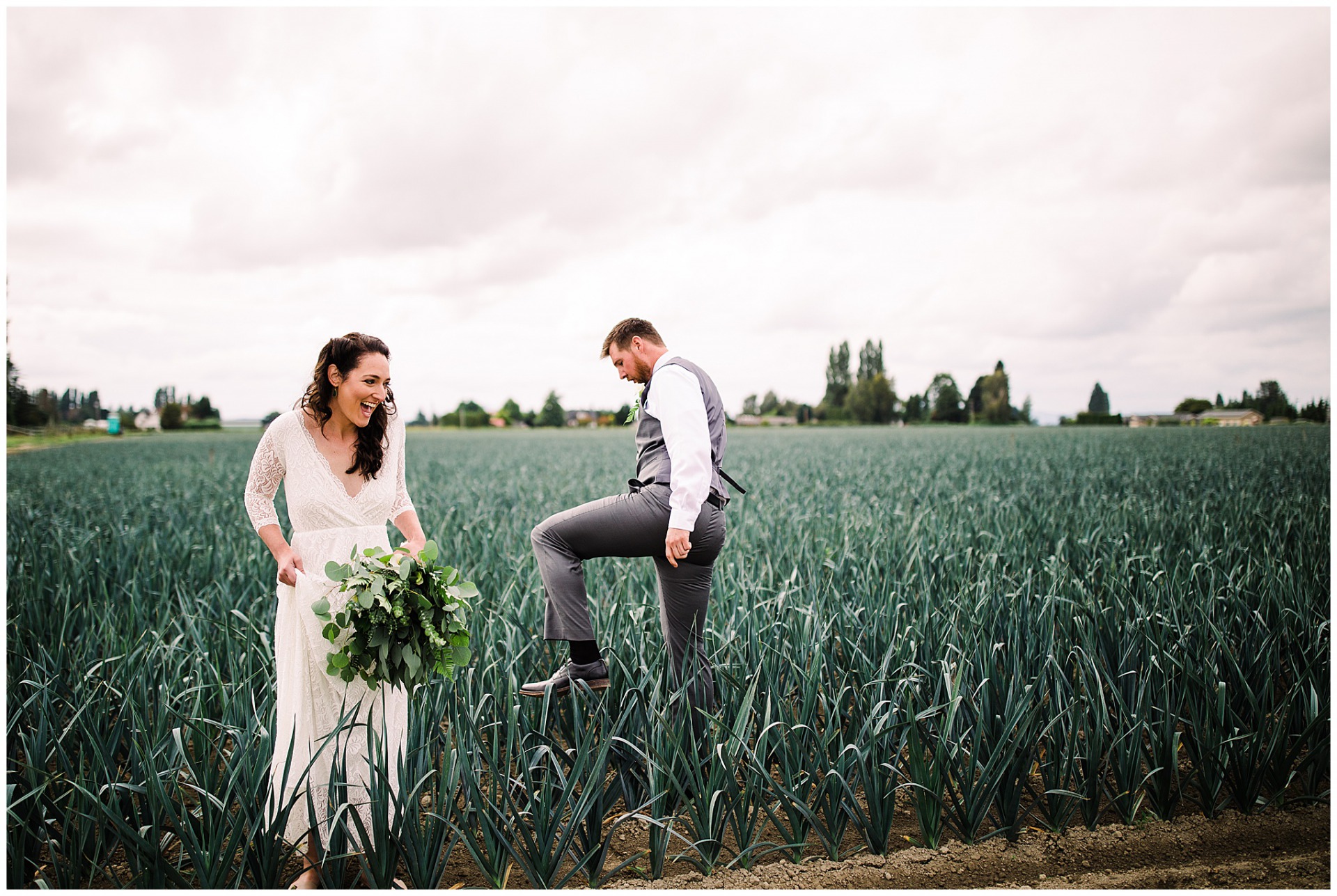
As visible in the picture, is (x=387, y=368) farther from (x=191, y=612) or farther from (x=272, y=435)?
(x=191, y=612)

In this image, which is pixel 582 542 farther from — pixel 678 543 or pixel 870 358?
pixel 870 358

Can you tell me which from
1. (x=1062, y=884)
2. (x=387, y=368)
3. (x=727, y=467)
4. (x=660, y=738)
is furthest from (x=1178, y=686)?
(x=727, y=467)

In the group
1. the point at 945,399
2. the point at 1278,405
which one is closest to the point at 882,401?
the point at 945,399

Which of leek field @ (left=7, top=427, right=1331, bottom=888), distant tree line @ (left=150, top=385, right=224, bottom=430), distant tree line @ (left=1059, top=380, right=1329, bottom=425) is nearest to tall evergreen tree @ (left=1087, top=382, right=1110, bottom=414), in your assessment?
distant tree line @ (left=1059, top=380, right=1329, bottom=425)

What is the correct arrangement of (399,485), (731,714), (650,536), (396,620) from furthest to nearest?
(731,714) → (650,536) → (399,485) → (396,620)

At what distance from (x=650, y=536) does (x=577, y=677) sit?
1.99ft

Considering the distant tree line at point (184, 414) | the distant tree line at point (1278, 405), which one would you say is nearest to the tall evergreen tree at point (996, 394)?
the distant tree line at point (1278, 405)

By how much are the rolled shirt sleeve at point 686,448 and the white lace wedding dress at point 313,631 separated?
0.93 meters

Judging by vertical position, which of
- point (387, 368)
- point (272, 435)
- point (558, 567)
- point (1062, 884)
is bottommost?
point (1062, 884)

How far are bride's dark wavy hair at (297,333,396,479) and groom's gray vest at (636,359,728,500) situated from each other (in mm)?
894

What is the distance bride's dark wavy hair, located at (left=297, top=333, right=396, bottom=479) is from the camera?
6.98 feet

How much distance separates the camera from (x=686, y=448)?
8.25 feet

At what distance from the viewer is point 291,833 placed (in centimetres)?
218

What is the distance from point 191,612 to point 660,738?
3167 mm
